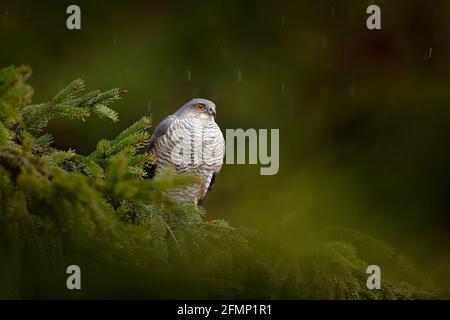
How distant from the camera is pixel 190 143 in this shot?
10.1 ft

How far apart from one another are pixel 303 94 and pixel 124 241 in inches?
200

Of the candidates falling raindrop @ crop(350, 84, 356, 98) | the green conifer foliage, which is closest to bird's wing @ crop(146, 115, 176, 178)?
the green conifer foliage

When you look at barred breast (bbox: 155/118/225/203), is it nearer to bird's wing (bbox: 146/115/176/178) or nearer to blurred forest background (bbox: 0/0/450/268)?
bird's wing (bbox: 146/115/176/178)

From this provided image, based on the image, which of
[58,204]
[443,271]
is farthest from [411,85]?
[58,204]

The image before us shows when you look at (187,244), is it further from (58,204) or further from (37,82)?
(37,82)

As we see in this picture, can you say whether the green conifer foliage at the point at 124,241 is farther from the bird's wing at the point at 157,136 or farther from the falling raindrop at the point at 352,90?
the falling raindrop at the point at 352,90

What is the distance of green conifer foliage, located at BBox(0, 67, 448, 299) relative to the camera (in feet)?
3.51

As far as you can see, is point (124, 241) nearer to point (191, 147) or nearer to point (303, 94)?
point (191, 147)

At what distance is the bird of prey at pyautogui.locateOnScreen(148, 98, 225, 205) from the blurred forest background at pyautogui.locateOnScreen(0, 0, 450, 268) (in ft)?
7.37

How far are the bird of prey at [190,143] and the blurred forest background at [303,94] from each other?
2.25 m

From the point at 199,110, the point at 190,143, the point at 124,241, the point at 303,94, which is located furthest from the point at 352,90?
the point at 124,241

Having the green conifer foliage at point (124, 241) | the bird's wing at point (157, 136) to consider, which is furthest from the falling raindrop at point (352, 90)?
the green conifer foliage at point (124, 241)

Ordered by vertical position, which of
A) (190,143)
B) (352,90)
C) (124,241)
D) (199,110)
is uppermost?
(352,90)

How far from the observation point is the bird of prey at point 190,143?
2.98 meters
